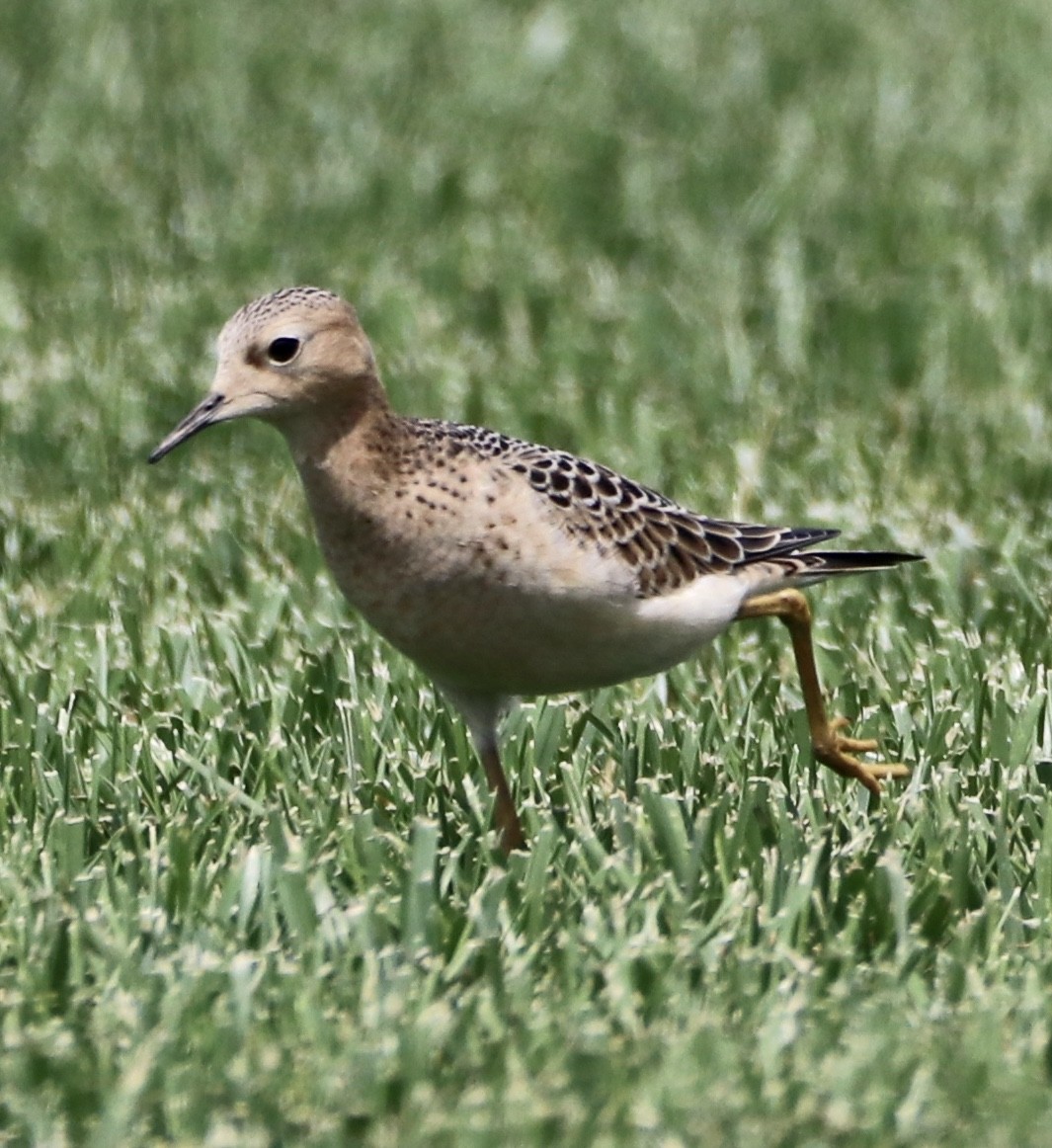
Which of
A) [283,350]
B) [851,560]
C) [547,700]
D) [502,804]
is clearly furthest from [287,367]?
[851,560]

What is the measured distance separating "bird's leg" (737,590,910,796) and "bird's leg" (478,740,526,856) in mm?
694

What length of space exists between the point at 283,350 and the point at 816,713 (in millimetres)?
1420

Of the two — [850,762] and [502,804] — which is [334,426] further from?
[850,762]

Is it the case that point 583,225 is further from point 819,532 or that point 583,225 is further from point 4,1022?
point 4,1022

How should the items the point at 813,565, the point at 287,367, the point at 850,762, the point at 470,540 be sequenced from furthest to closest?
the point at 813,565 < the point at 850,762 < the point at 287,367 < the point at 470,540

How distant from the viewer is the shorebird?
4820 millimetres

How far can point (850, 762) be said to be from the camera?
5262 millimetres

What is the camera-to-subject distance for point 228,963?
429cm

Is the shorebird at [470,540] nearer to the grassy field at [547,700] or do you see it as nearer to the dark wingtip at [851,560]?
the grassy field at [547,700]

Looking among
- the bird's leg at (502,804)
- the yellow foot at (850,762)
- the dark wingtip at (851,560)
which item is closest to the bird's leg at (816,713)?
the yellow foot at (850,762)

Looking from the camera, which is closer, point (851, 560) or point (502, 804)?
point (502, 804)

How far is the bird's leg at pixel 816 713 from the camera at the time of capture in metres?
5.27

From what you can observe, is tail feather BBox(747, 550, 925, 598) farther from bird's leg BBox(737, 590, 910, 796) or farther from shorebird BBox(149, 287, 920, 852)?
shorebird BBox(149, 287, 920, 852)

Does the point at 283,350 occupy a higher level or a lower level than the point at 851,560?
higher
